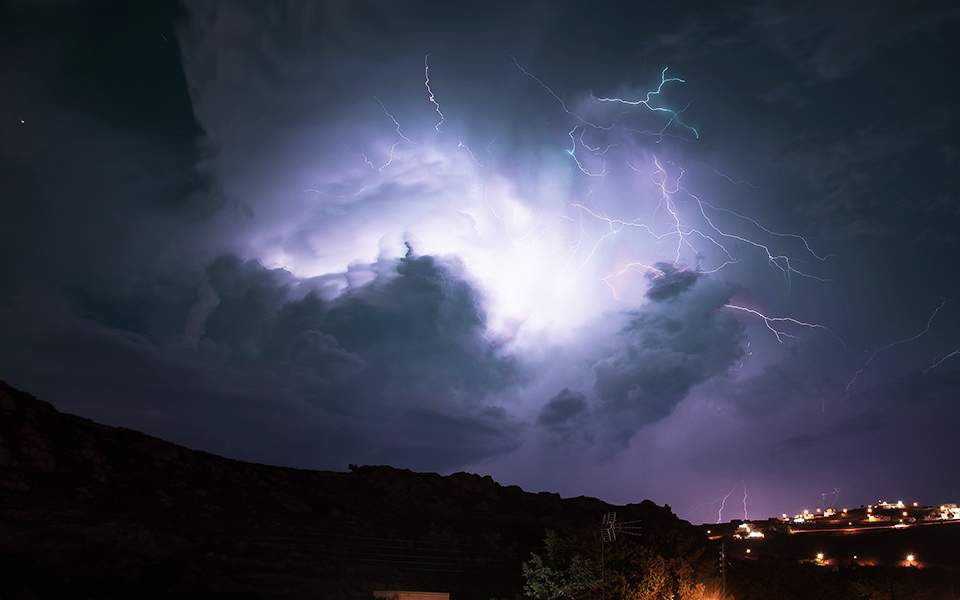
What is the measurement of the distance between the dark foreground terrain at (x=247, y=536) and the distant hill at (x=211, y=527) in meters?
0.13

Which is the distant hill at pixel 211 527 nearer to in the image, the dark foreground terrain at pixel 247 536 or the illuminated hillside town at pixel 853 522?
the dark foreground terrain at pixel 247 536

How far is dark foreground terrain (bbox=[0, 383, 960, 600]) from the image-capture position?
3675 centimetres

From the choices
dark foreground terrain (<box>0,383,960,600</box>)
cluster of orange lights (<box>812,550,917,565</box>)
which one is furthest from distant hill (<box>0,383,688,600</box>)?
cluster of orange lights (<box>812,550,917,565</box>)

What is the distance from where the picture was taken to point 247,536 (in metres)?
45.6

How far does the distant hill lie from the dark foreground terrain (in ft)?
0.43

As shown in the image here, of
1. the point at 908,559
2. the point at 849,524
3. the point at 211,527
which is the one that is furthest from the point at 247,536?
the point at 849,524

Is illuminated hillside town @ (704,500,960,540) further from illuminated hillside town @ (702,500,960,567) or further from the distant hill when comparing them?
the distant hill

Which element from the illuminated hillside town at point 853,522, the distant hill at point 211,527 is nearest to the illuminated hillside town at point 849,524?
the illuminated hillside town at point 853,522

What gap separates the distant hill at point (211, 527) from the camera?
120 feet

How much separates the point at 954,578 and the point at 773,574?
72.1ft

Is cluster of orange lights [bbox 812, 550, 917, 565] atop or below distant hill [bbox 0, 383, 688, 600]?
atop

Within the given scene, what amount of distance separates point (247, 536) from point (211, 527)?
7.57 feet

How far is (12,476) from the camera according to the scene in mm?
43719

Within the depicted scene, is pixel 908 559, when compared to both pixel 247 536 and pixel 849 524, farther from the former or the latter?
pixel 247 536
